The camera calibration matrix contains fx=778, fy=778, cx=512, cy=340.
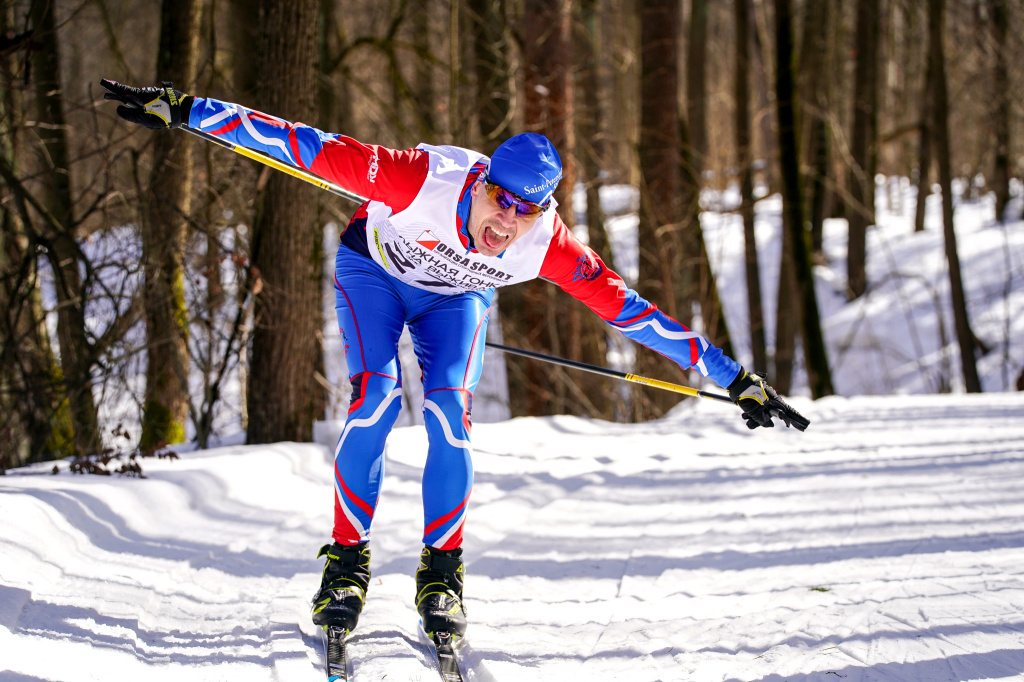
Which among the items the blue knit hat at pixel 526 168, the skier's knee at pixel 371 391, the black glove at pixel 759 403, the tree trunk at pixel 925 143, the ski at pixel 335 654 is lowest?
the ski at pixel 335 654

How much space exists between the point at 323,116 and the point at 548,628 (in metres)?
6.93

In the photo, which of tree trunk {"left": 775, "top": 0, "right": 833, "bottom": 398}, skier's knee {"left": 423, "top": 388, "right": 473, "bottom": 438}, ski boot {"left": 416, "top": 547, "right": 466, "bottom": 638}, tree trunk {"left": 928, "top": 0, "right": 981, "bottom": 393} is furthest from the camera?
tree trunk {"left": 928, "top": 0, "right": 981, "bottom": 393}

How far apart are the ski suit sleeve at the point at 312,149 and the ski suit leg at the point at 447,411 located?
1.74 ft

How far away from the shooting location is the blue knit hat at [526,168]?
2.64 metres

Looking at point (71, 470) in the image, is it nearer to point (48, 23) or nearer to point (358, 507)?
point (358, 507)

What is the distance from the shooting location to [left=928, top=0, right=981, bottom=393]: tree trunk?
1083cm

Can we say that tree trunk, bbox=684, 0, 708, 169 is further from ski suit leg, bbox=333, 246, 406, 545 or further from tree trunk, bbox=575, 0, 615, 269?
ski suit leg, bbox=333, 246, 406, 545

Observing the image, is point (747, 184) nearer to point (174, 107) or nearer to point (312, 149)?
point (312, 149)

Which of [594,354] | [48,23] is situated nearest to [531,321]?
[594,354]

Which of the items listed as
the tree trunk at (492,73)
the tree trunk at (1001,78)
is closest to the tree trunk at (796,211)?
the tree trunk at (492,73)

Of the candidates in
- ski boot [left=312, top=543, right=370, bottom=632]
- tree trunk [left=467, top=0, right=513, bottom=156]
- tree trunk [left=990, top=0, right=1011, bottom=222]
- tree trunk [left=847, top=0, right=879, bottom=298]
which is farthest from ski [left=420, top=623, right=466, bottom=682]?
tree trunk [left=847, top=0, right=879, bottom=298]

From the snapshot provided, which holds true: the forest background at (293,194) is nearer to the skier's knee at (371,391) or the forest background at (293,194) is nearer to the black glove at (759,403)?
the skier's knee at (371,391)

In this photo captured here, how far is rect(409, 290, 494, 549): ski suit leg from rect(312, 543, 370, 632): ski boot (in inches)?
9.9

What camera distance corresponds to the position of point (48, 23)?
5.95 meters
